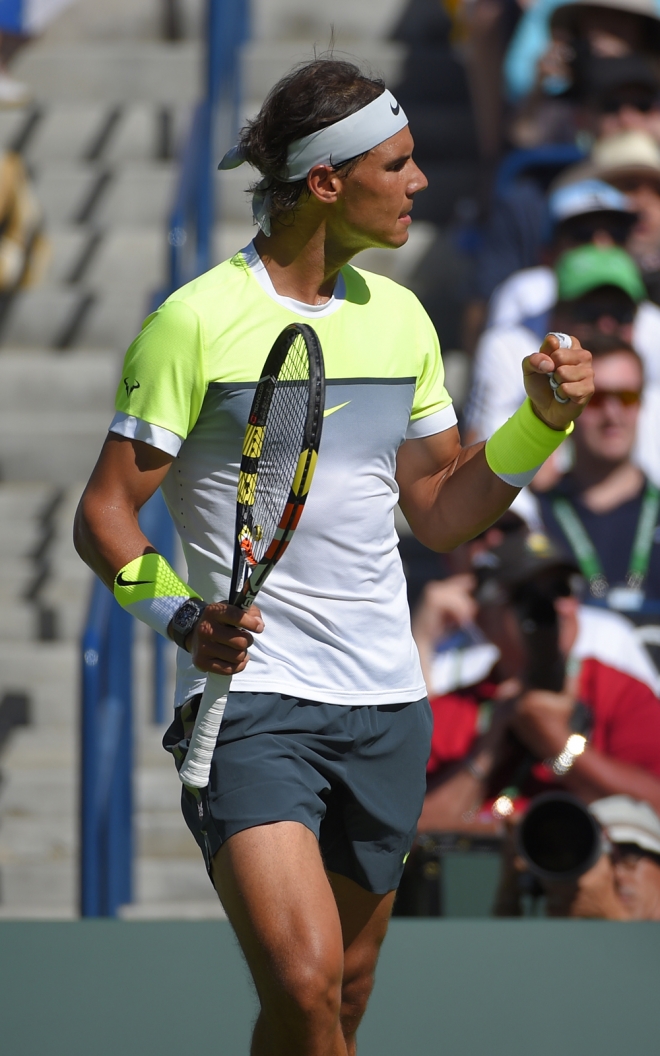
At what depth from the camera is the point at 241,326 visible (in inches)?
90.7

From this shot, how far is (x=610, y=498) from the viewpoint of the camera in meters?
4.95

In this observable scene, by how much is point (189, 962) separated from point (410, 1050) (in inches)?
25.2

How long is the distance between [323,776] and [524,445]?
64 centimetres

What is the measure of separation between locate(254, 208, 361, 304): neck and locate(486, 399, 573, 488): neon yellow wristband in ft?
1.28

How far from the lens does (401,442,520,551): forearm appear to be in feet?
8.26

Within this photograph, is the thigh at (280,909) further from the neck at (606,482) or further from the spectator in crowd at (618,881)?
the neck at (606,482)

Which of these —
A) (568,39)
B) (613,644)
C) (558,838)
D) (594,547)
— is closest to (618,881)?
(558,838)

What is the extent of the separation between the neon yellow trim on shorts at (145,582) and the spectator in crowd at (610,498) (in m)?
2.79

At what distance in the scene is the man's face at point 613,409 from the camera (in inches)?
194

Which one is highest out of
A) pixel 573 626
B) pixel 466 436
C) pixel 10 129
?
pixel 10 129

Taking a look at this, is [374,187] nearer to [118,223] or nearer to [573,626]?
[573,626]

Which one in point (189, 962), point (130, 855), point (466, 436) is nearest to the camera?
point (189, 962)

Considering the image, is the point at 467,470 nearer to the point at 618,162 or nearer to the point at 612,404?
the point at 612,404

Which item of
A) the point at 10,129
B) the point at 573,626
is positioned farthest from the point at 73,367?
the point at 573,626
